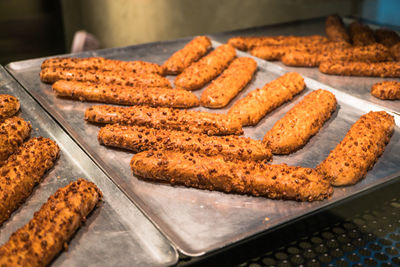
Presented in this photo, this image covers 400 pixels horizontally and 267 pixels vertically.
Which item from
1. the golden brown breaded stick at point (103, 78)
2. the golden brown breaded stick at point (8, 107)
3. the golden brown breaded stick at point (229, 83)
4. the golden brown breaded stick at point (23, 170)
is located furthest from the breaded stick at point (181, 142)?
the golden brown breaded stick at point (103, 78)

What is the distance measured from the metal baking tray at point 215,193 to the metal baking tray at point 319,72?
212 mm

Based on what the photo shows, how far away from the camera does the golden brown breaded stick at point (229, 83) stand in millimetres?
3498

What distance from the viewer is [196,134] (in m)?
2.90

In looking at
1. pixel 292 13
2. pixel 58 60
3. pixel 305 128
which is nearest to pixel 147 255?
pixel 305 128

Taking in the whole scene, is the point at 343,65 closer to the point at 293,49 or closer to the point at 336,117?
the point at 293,49

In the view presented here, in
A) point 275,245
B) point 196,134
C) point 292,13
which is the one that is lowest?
point 275,245

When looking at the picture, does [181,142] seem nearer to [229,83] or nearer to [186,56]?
[229,83]

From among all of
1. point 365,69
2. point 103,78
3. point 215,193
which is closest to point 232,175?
point 215,193

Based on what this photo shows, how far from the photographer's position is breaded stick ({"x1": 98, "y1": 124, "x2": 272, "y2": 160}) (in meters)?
2.72

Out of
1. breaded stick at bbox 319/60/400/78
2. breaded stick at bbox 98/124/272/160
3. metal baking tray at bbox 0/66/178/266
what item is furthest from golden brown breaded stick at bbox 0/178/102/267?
breaded stick at bbox 319/60/400/78

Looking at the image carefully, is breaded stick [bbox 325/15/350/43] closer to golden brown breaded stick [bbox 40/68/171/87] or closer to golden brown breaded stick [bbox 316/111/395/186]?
golden brown breaded stick [bbox 316/111/395/186]

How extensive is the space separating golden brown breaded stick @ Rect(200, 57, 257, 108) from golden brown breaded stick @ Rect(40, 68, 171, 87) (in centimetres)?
48

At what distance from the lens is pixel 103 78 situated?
3746mm

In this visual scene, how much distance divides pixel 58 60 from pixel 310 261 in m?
3.16
